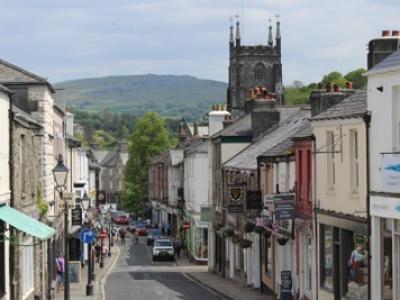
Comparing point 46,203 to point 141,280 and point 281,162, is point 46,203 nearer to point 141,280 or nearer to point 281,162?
point 281,162

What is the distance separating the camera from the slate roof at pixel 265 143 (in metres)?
48.8

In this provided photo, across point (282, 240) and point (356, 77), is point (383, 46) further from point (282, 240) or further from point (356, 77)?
point (356, 77)

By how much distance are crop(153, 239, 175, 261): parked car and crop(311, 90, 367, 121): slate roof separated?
43976mm

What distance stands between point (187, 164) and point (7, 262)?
1989 inches

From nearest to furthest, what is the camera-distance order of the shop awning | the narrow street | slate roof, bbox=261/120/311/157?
the shop awning → slate roof, bbox=261/120/311/157 → the narrow street

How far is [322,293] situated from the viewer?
32469 mm

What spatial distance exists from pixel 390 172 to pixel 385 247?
2184 millimetres

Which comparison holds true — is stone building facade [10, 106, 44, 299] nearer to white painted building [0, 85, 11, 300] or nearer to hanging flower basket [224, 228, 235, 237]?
white painted building [0, 85, 11, 300]

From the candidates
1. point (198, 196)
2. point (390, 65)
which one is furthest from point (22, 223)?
point (198, 196)

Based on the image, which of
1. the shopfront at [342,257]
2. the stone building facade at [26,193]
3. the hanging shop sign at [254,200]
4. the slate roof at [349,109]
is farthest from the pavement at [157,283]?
the slate roof at [349,109]

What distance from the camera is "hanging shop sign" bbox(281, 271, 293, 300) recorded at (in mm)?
36875

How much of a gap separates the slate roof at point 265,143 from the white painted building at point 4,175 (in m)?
19.1

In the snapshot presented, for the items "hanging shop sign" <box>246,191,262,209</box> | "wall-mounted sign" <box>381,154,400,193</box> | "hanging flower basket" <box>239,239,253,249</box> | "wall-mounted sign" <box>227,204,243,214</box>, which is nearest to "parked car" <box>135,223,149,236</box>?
"wall-mounted sign" <box>227,204,243,214</box>

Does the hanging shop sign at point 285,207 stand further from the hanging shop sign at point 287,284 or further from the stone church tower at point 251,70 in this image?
the stone church tower at point 251,70
